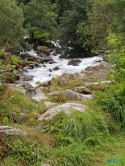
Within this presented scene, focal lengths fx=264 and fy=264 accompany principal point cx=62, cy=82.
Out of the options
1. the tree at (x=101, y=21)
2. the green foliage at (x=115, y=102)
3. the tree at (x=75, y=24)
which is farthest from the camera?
the tree at (x=75, y=24)

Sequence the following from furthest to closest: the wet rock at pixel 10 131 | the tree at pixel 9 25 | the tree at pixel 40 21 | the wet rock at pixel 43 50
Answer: the tree at pixel 40 21 < the wet rock at pixel 43 50 < the tree at pixel 9 25 < the wet rock at pixel 10 131

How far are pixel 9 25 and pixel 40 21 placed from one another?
8.99 meters

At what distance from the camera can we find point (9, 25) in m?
20.4

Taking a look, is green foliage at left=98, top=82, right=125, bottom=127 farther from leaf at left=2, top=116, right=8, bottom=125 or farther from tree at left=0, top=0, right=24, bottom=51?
tree at left=0, top=0, right=24, bottom=51

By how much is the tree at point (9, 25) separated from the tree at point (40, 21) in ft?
24.7

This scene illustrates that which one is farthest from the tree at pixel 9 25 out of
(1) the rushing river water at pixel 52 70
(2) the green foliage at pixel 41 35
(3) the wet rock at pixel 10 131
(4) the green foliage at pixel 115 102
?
(3) the wet rock at pixel 10 131

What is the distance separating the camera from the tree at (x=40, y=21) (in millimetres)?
28391

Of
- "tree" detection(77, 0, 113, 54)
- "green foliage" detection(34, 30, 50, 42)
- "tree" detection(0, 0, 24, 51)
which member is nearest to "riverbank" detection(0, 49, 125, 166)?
"tree" detection(77, 0, 113, 54)

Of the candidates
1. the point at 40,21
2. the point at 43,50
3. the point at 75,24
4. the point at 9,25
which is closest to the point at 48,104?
the point at 9,25

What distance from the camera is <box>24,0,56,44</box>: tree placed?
28.4 m

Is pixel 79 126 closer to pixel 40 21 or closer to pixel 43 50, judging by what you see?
pixel 43 50

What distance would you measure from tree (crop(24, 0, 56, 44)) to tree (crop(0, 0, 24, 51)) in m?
7.54

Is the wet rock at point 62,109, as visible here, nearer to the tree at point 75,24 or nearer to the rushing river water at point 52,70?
the rushing river water at point 52,70

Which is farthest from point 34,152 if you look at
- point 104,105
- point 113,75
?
point 113,75
